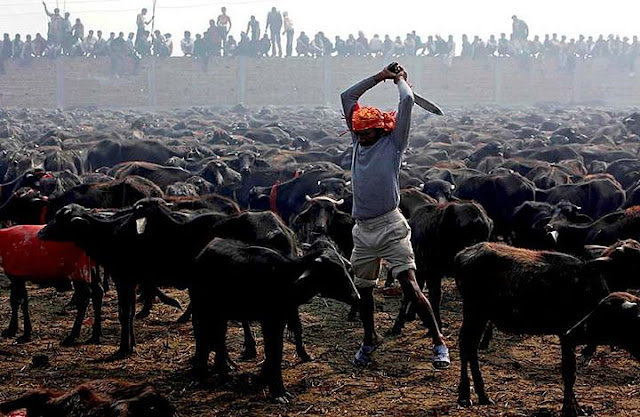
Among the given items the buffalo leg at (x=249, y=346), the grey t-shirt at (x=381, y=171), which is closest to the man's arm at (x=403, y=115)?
the grey t-shirt at (x=381, y=171)

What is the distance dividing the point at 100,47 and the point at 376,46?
71.5ft

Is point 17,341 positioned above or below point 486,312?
below

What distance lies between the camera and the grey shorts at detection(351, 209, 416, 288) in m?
6.86

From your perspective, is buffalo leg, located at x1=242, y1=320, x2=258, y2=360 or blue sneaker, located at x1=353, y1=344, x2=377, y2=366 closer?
blue sneaker, located at x1=353, y1=344, x2=377, y2=366

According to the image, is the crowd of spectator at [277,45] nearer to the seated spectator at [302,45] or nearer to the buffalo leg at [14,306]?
the seated spectator at [302,45]

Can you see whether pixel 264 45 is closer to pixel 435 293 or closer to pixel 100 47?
pixel 100 47

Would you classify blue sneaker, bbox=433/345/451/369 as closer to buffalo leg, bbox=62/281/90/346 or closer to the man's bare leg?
the man's bare leg

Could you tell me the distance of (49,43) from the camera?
207ft

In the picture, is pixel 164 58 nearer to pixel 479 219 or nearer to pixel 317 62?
pixel 317 62

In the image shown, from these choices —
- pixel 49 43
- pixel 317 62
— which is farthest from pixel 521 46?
pixel 49 43

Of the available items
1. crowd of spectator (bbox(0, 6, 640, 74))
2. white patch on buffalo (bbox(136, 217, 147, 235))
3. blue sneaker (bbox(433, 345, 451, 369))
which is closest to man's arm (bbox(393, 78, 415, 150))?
blue sneaker (bbox(433, 345, 451, 369))

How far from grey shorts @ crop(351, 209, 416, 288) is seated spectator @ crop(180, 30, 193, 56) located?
2358 inches

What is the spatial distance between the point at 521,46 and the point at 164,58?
29.5m

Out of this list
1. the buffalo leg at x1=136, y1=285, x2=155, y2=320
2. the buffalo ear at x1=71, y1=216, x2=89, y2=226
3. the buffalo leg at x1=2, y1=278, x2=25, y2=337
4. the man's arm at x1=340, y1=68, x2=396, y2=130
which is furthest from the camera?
the buffalo leg at x1=136, y1=285, x2=155, y2=320
